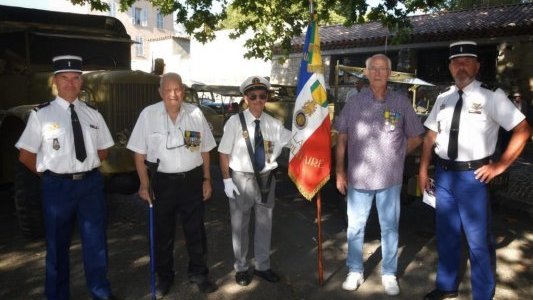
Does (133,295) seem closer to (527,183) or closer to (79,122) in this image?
(79,122)

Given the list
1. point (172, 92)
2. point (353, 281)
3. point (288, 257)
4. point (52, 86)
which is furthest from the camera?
point (52, 86)

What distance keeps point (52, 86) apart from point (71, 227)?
2.92m

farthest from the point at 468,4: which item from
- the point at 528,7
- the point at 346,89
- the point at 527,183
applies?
the point at 527,183

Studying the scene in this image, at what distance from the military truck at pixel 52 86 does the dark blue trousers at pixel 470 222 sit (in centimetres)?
297

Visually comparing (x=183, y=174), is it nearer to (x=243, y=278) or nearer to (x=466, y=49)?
(x=243, y=278)

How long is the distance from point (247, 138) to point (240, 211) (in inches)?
24.0

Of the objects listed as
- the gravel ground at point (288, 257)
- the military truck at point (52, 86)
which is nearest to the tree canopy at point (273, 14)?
the military truck at point (52, 86)

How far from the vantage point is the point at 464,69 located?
3340mm

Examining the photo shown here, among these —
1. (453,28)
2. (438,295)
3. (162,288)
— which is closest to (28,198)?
(162,288)

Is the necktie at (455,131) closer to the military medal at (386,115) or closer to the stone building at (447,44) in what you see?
the military medal at (386,115)

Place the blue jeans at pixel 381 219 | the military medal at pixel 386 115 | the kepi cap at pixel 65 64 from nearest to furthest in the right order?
the kepi cap at pixel 65 64
the military medal at pixel 386 115
the blue jeans at pixel 381 219

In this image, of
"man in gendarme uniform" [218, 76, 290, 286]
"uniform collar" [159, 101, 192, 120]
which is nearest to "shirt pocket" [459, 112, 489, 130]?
"man in gendarme uniform" [218, 76, 290, 286]

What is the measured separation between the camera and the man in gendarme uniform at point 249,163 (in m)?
3.69

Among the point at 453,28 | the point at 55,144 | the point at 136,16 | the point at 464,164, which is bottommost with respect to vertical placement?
the point at 464,164
